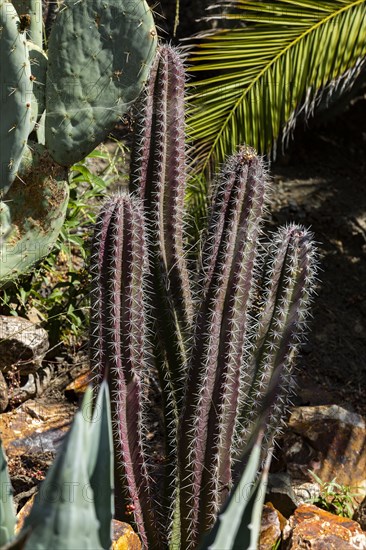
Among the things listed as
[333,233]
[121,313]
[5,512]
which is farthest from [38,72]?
[333,233]

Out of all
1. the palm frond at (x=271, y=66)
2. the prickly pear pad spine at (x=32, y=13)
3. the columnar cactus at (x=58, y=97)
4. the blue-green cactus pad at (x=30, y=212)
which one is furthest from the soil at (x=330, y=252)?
the prickly pear pad spine at (x=32, y=13)

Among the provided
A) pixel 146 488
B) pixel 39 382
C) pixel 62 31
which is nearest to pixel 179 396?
pixel 146 488

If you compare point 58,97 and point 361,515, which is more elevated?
point 58,97

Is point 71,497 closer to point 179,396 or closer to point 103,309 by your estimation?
point 103,309

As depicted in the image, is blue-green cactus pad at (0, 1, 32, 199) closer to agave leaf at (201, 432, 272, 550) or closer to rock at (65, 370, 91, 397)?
rock at (65, 370, 91, 397)

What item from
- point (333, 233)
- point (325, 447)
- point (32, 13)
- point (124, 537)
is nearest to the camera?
point (124, 537)

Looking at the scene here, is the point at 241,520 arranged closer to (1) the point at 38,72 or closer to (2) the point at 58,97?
(2) the point at 58,97

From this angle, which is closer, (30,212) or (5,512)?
(5,512)
